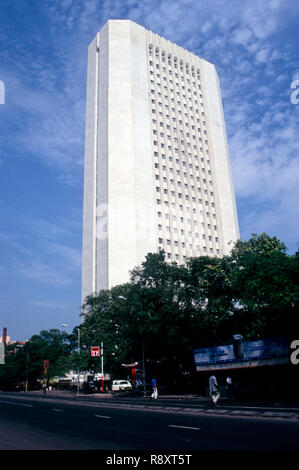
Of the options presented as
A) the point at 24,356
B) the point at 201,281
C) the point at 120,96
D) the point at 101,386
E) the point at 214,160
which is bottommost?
the point at 101,386

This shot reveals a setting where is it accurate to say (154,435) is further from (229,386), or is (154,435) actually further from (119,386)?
(119,386)

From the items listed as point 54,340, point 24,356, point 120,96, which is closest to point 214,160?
point 120,96

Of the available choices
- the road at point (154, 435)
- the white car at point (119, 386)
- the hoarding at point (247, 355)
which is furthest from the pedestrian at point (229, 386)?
the white car at point (119, 386)

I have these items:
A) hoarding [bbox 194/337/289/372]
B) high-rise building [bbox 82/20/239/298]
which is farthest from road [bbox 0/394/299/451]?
high-rise building [bbox 82/20/239/298]

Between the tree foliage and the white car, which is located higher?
the tree foliage


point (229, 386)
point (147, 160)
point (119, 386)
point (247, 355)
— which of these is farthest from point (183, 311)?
point (147, 160)

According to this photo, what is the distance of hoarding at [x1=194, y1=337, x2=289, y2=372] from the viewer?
24766 mm

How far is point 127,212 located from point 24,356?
36400 millimetres

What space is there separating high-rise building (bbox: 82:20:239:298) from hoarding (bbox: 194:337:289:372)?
141 feet

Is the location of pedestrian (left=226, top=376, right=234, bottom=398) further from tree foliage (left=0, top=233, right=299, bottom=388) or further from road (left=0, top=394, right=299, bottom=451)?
road (left=0, top=394, right=299, bottom=451)

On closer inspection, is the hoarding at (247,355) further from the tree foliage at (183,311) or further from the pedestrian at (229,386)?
the tree foliage at (183,311)

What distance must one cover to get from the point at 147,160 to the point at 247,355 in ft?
200
